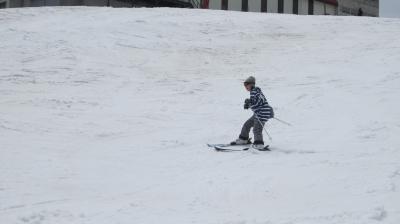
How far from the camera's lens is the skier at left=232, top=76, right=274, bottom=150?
9.43m

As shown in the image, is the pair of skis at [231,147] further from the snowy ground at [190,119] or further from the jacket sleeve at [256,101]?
the jacket sleeve at [256,101]

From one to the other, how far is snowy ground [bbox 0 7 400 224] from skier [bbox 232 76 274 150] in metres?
0.35

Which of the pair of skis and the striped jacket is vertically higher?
the striped jacket

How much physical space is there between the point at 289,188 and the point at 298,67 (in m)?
9.39

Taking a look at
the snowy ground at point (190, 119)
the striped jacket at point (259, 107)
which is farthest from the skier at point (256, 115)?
the snowy ground at point (190, 119)

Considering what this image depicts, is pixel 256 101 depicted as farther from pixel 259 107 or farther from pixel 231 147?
pixel 231 147

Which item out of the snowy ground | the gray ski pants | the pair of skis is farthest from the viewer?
the pair of skis

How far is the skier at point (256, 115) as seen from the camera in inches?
371

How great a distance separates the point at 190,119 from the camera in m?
11.8

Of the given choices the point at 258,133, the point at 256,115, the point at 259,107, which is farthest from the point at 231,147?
the point at 259,107

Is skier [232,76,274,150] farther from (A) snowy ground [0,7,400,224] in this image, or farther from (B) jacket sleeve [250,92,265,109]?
(A) snowy ground [0,7,400,224]

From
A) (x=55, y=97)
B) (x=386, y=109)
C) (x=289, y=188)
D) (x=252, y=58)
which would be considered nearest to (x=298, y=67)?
(x=252, y=58)

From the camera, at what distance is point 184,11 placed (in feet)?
81.7

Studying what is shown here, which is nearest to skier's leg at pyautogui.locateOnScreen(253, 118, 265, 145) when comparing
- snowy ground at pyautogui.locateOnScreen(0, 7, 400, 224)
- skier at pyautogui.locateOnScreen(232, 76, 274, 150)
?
skier at pyautogui.locateOnScreen(232, 76, 274, 150)
